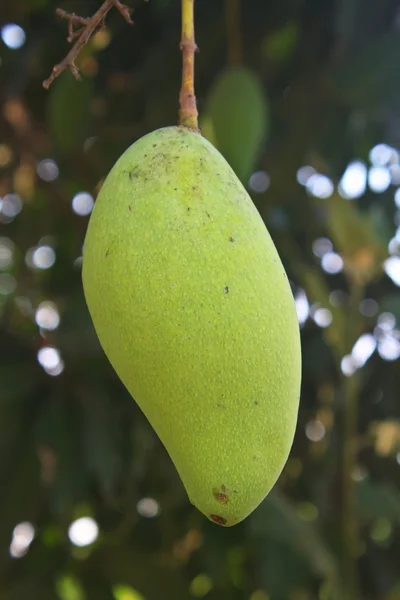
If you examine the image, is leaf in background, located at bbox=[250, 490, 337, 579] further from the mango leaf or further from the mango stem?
the mango stem

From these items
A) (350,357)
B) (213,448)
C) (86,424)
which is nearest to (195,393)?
(213,448)

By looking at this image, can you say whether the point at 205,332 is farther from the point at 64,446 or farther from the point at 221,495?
the point at 64,446

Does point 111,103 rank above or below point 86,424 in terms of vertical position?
above

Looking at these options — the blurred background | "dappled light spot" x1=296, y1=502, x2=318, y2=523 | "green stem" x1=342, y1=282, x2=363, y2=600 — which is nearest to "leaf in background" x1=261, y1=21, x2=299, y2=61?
the blurred background

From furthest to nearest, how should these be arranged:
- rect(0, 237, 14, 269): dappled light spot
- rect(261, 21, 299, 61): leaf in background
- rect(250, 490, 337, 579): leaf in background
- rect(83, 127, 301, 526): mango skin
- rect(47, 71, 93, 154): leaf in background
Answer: rect(0, 237, 14, 269): dappled light spot, rect(261, 21, 299, 61): leaf in background, rect(47, 71, 93, 154): leaf in background, rect(250, 490, 337, 579): leaf in background, rect(83, 127, 301, 526): mango skin

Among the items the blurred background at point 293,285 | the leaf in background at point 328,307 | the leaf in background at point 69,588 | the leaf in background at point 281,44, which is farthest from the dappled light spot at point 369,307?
the leaf in background at point 69,588

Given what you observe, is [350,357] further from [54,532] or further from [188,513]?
[54,532]
